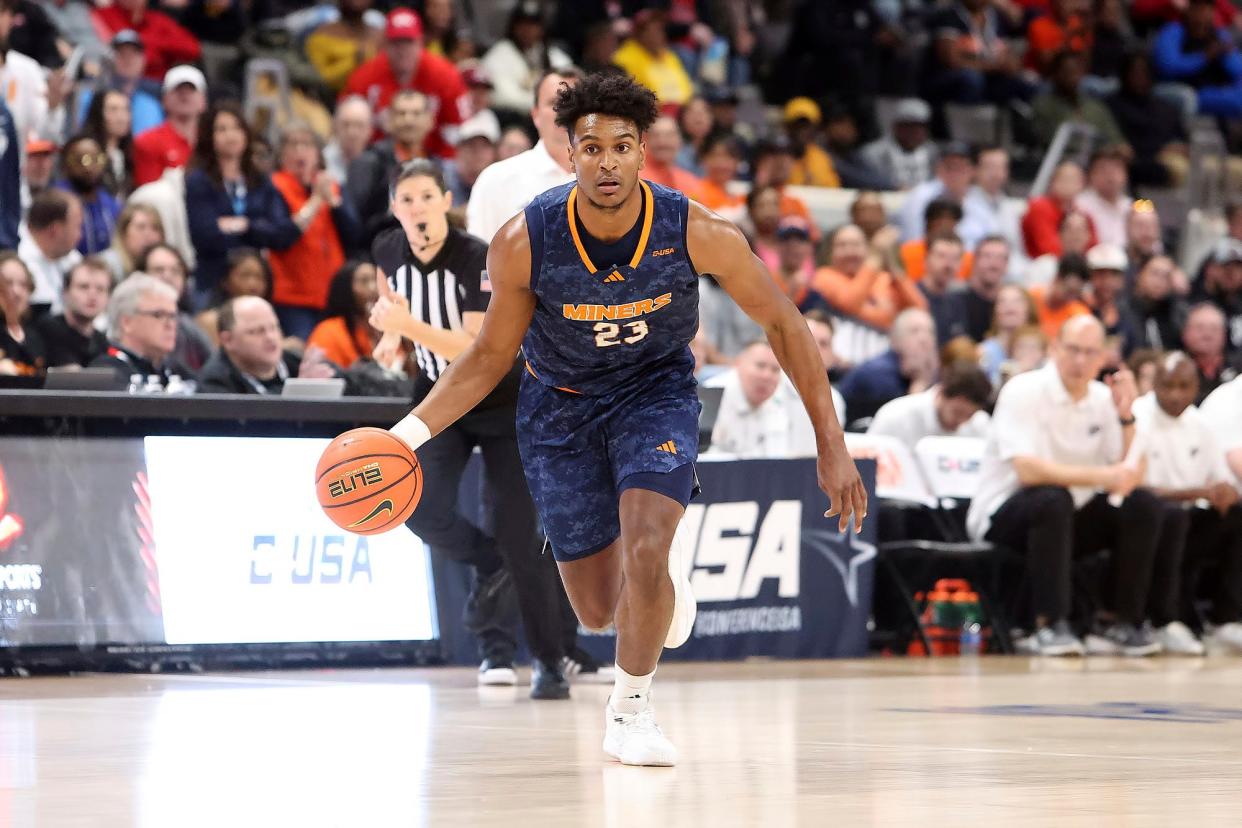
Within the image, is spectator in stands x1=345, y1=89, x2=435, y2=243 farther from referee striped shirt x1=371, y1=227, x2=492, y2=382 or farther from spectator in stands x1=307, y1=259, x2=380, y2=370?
referee striped shirt x1=371, y1=227, x2=492, y2=382

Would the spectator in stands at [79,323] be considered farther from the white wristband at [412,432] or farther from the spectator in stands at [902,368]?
the white wristband at [412,432]

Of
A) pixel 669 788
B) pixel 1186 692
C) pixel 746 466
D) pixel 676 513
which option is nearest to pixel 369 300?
pixel 746 466

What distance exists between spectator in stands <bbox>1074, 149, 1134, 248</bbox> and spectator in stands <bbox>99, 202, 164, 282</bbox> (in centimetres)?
951

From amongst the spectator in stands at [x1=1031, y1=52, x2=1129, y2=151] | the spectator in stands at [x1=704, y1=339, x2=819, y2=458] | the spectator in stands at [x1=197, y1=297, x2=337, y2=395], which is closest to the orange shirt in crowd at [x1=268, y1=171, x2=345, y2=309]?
the spectator in stands at [x1=197, y1=297, x2=337, y2=395]

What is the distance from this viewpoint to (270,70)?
15000mm

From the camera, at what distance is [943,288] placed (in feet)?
51.9

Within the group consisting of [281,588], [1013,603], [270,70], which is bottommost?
[1013,603]

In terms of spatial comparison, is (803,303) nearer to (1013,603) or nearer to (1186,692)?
(1013,603)

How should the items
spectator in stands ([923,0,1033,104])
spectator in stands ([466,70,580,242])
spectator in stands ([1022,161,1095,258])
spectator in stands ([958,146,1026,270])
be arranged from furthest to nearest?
1. spectator in stands ([923,0,1033,104])
2. spectator in stands ([1022,161,1095,258])
3. spectator in stands ([958,146,1026,270])
4. spectator in stands ([466,70,580,242])

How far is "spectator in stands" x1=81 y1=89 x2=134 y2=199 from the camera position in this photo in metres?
13.1

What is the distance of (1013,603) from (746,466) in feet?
8.48

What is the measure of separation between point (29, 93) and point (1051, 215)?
945 centimetres

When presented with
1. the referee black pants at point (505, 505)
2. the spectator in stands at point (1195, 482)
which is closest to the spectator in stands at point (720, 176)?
the spectator in stands at point (1195, 482)

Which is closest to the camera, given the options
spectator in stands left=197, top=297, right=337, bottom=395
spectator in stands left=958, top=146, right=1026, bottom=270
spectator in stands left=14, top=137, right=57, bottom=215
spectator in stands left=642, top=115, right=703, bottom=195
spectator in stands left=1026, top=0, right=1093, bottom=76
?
spectator in stands left=197, top=297, right=337, bottom=395
